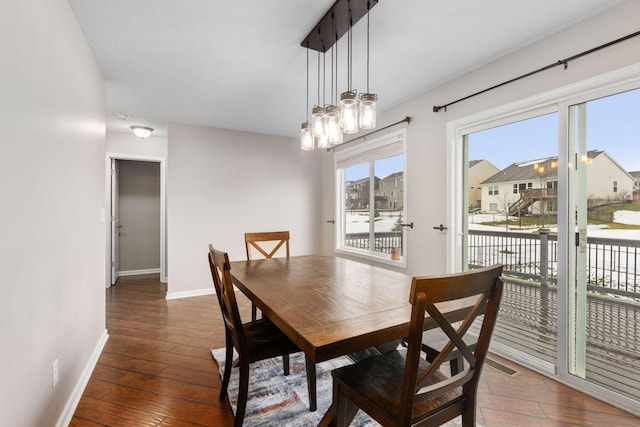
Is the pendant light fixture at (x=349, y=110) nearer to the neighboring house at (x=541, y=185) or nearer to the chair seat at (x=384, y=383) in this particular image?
the chair seat at (x=384, y=383)

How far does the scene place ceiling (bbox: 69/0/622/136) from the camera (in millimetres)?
1857

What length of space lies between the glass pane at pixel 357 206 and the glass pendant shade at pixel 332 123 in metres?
2.21

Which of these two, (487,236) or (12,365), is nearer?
(12,365)

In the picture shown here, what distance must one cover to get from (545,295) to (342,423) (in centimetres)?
202

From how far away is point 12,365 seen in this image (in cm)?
116

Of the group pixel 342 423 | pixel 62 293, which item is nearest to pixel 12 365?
pixel 62 293

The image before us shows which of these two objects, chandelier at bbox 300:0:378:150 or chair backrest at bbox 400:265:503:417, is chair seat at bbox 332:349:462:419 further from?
chandelier at bbox 300:0:378:150

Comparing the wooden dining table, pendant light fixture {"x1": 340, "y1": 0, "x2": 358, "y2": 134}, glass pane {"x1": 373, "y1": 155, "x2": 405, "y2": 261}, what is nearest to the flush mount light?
the wooden dining table

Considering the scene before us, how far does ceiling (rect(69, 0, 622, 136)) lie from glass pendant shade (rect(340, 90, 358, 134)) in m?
0.56

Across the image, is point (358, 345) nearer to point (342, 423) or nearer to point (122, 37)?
point (342, 423)

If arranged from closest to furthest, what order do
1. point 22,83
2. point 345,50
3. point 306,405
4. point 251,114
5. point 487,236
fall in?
point 22,83 < point 306,405 < point 345,50 < point 487,236 < point 251,114

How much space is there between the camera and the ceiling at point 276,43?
6.09ft

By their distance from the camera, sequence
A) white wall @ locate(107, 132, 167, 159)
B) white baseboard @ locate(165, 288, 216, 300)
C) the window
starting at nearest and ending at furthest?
the window → white baseboard @ locate(165, 288, 216, 300) → white wall @ locate(107, 132, 167, 159)

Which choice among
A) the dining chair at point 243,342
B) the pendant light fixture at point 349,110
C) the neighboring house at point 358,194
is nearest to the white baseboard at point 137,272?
the neighboring house at point 358,194
